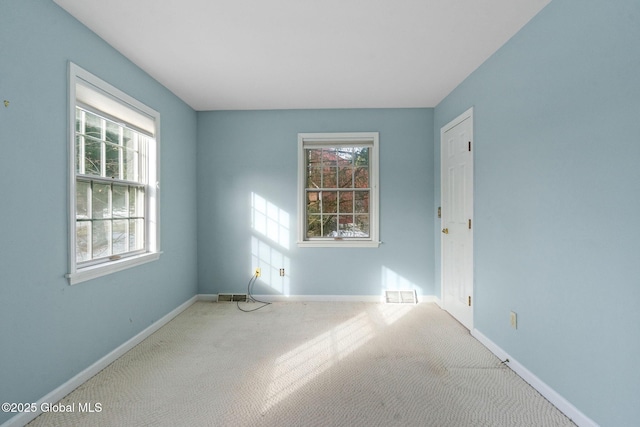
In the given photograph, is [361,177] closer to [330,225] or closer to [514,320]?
[330,225]

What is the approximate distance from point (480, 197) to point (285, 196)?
236 centimetres

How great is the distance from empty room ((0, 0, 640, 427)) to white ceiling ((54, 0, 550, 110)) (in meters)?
0.02

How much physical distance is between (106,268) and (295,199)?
223 cm

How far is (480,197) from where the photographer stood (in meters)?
2.72

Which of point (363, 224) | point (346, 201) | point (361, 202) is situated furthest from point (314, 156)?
point (363, 224)

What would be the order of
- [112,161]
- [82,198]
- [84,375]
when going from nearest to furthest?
[84,375] → [82,198] → [112,161]

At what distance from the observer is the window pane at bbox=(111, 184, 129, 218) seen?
2542 millimetres

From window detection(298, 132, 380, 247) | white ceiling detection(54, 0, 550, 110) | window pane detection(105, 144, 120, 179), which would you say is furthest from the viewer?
window detection(298, 132, 380, 247)

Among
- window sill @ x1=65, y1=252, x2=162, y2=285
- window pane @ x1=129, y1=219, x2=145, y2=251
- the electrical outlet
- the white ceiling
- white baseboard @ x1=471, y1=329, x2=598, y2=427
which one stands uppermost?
the white ceiling

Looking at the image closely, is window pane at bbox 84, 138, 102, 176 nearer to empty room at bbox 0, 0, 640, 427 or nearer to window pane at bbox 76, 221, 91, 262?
empty room at bbox 0, 0, 640, 427

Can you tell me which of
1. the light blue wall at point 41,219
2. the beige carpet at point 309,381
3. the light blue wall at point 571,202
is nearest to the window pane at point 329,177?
the beige carpet at point 309,381

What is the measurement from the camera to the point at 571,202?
1.72 meters

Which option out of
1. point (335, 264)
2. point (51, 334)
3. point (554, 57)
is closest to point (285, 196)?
point (335, 264)

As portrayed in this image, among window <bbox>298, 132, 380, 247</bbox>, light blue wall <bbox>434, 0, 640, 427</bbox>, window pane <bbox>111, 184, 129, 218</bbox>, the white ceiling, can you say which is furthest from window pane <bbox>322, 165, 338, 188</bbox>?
window pane <bbox>111, 184, 129, 218</bbox>
